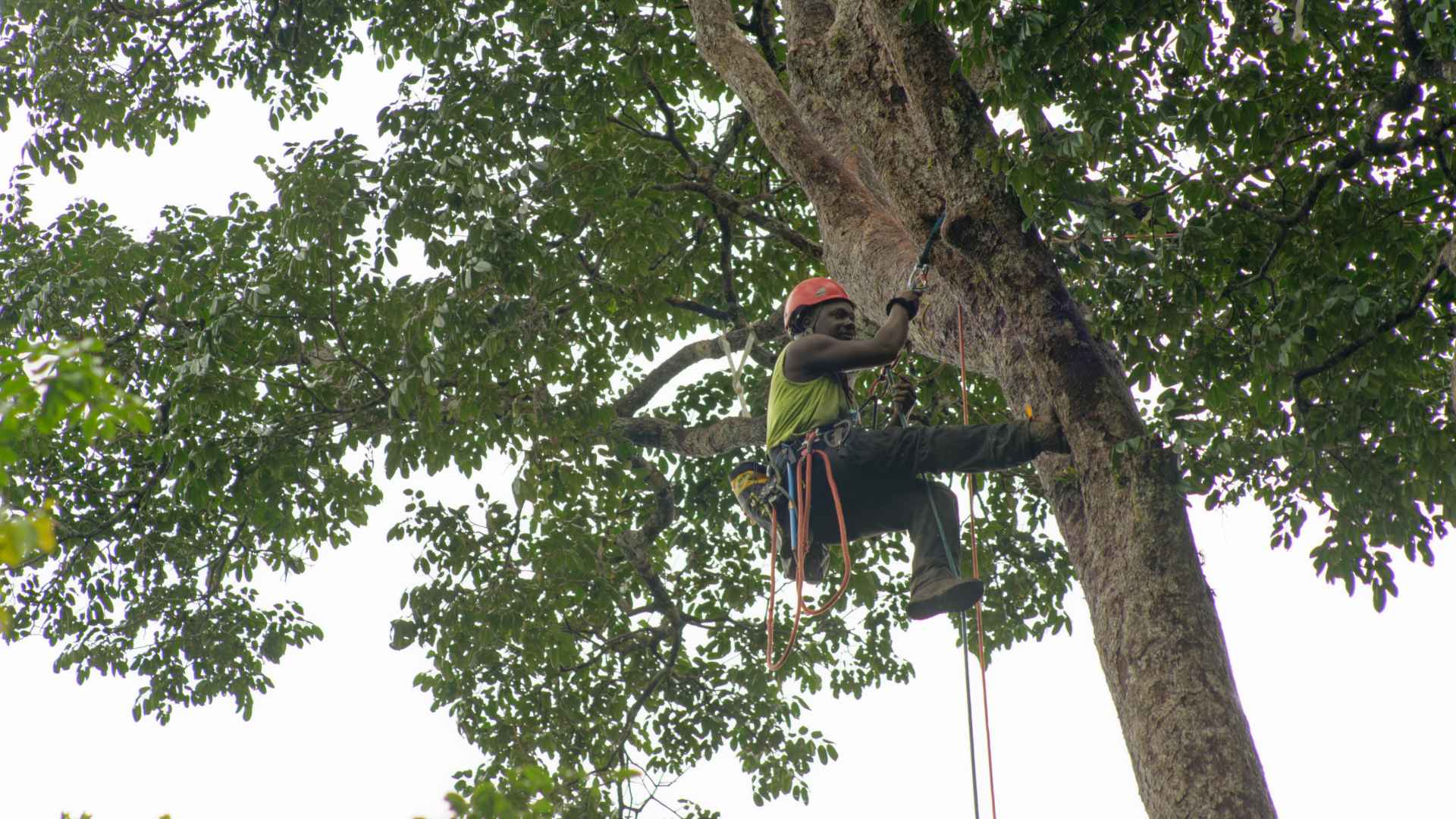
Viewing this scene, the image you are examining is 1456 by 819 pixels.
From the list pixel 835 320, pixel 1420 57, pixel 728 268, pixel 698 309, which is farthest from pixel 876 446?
pixel 728 268

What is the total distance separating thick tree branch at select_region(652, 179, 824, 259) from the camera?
6.15 m

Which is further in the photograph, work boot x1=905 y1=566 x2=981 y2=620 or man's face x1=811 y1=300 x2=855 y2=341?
man's face x1=811 y1=300 x2=855 y2=341

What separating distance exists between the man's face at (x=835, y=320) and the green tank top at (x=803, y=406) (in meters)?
0.18

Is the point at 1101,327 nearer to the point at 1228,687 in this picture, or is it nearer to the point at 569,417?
the point at 1228,687

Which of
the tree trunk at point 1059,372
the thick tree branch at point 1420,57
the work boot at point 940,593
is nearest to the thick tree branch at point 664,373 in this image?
the tree trunk at point 1059,372

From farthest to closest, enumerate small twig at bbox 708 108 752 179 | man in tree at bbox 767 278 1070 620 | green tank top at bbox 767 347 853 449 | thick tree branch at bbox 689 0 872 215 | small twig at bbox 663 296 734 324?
small twig at bbox 708 108 752 179, small twig at bbox 663 296 734 324, thick tree branch at bbox 689 0 872 215, green tank top at bbox 767 347 853 449, man in tree at bbox 767 278 1070 620

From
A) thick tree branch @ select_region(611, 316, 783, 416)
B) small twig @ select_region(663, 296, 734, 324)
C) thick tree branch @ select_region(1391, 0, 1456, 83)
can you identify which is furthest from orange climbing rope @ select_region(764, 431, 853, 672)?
thick tree branch @ select_region(611, 316, 783, 416)

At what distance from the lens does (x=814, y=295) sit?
16.5ft

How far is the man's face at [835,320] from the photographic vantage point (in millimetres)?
4973

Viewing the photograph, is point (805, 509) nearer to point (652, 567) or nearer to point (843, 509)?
point (843, 509)

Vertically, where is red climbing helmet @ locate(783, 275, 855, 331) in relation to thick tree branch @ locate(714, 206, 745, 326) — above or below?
below

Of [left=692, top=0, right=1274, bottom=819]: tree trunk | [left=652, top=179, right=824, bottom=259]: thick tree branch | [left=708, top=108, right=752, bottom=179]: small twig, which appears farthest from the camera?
[left=708, top=108, right=752, bottom=179]: small twig

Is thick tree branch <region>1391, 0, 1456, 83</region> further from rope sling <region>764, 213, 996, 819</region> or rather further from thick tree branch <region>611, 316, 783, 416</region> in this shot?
thick tree branch <region>611, 316, 783, 416</region>

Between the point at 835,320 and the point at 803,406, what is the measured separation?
371 millimetres
